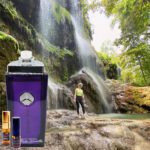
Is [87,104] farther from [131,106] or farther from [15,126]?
[15,126]

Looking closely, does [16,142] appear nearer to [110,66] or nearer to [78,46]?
[78,46]

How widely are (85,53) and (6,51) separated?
469 inches

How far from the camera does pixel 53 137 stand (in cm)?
455

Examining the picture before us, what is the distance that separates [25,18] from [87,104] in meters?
5.64

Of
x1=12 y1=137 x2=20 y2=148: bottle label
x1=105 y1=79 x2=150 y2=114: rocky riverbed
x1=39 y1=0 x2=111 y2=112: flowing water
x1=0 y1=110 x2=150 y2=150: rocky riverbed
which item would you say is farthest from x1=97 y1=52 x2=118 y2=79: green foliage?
x1=12 y1=137 x2=20 y2=148: bottle label

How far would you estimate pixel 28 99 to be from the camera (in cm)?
230

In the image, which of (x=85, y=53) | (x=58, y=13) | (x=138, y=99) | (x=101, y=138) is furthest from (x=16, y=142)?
(x=85, y=53)

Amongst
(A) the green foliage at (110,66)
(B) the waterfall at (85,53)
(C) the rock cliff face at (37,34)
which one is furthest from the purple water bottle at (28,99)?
(A) the green foliage at (110,66)

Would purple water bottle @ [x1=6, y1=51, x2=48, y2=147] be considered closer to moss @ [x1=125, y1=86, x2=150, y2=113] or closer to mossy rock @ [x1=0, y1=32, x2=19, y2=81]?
mossy rock @ [x1=0, y1=32, x2=19, y2=81]

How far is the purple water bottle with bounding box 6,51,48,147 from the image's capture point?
7.32 feet

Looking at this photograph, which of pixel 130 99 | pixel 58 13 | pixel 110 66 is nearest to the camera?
pixel 130 99

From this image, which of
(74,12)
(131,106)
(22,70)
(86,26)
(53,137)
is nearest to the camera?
(22,70)

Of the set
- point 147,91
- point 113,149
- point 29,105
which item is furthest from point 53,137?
point 147,91

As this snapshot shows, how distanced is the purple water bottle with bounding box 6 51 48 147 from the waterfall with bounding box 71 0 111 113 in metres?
13.5
